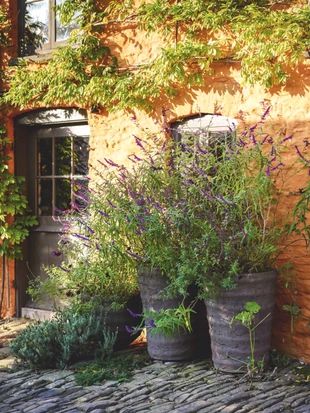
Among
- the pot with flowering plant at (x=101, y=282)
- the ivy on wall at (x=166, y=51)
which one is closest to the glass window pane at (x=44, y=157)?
the ivy on wall at (x=166, y=51)

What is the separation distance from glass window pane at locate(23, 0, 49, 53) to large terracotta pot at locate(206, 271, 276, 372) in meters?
4.00

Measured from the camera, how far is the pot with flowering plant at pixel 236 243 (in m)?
5.18

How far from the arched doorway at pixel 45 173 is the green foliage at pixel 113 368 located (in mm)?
2123

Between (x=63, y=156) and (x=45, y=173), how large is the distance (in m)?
0.34

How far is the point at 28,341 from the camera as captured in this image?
5.79 meters

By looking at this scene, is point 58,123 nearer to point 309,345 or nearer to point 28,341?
point 28,341

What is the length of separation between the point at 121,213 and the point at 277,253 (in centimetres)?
132

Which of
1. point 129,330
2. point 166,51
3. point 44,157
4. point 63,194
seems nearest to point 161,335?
point 129,330

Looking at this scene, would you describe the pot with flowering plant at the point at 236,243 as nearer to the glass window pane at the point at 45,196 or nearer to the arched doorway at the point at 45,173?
the arched doorway at the point at 45,173

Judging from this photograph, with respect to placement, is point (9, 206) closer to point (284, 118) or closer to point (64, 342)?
point (64, 342)

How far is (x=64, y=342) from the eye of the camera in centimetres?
569

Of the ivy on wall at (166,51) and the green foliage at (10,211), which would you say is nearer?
the ivy on wall at (166,51)

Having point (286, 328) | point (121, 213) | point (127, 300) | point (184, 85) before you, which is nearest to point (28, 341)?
point (127, 300)

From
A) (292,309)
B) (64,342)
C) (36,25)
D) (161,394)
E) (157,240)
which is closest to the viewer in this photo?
(161,394)
